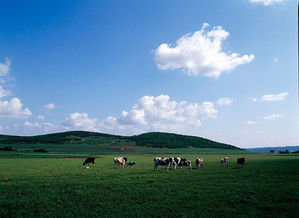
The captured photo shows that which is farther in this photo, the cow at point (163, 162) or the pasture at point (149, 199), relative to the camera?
the cow at point (163, 162)

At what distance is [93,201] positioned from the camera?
43.5 feet

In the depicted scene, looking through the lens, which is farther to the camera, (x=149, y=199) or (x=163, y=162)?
(x=163, y=162)

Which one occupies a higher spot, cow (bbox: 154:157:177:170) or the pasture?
cow (bbox: 154:157:177:170)

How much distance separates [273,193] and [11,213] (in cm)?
1548

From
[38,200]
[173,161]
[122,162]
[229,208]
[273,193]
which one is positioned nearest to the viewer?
[229,208]

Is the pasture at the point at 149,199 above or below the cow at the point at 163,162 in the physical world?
below

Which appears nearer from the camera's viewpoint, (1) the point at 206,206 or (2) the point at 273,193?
(1) the point at 206,206

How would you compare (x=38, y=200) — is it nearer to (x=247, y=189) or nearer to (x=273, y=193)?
(x=247, y=189)

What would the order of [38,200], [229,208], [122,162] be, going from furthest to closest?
[122,162]
[38,200]
[229,208]

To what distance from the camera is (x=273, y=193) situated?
14852 mm

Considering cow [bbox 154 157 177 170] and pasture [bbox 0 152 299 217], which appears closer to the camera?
pasture [bbox 0 152 299 217]

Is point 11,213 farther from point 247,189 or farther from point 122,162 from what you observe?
point 122,162

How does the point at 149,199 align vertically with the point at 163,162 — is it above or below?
below


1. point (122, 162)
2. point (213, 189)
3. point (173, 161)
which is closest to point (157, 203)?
point (213, 189)
